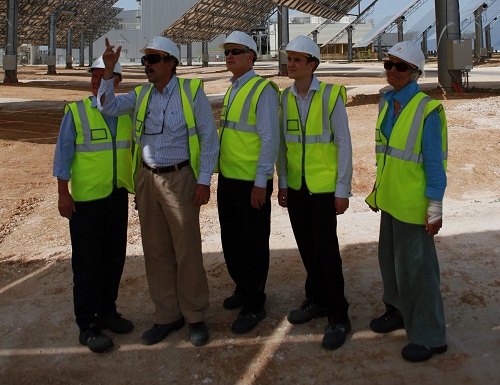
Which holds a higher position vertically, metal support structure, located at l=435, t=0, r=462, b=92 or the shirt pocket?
metal support structure, located at l=435, t=0, r=462, b=92

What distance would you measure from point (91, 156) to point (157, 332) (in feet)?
3.64

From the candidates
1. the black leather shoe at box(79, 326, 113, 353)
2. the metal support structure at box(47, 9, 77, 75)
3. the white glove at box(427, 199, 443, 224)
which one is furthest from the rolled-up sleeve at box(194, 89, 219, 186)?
the metal support structure at box(47, 9, 77, 75)

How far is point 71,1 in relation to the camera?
132ft

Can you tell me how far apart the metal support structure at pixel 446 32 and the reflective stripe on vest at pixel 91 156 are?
43.4 feet

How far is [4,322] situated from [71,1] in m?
41.4

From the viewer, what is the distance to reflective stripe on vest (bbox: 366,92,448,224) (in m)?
2.75

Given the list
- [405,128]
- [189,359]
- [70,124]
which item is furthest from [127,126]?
[405,128]

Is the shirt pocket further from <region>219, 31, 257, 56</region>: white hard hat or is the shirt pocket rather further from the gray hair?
the gray hair

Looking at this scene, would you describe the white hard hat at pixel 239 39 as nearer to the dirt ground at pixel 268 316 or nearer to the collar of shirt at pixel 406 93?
the collar of shirt at pixel 406 93

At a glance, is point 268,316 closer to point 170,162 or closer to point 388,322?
point 388,322

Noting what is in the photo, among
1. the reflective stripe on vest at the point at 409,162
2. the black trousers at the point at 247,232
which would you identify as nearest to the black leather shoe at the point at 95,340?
the black trousers at the point at 247,232

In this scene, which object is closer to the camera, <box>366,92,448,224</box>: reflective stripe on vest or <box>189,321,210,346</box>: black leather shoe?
<box>366,92,448,224</box>: reflective stripe on vest

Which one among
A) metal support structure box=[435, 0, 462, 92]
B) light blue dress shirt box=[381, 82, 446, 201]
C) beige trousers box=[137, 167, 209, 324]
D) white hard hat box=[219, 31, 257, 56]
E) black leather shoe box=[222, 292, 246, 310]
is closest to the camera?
light blue dress shirt box=[381, 82, 446, 201]

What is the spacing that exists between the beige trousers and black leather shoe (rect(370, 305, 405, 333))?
1.03 meters
